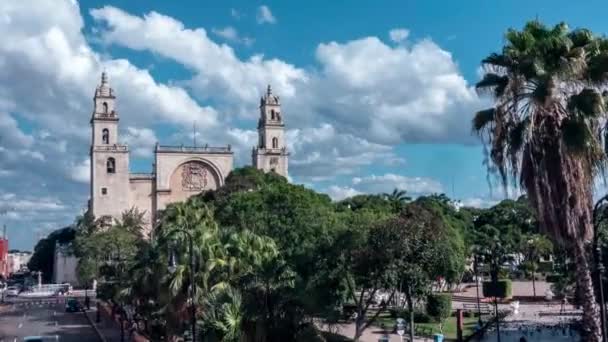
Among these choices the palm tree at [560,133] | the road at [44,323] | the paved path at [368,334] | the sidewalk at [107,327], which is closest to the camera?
the palm tree at [560,133]

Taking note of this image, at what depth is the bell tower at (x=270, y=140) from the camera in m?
87.4

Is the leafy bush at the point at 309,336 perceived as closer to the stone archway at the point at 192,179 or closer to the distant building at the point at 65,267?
the stone archway at the point at 192,179

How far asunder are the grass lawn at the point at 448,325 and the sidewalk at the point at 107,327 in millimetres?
13474

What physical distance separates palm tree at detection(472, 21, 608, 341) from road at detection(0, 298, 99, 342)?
80.7 ft

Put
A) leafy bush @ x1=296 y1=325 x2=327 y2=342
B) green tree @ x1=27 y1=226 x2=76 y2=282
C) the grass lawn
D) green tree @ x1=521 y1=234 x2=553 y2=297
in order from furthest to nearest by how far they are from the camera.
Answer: green tree @ x1=27 y1=226 x2=76 y2=282
green tree @ x1=521 y1=234 x2=553 y2=297
the grass lawn
leafy bush @ x1=296 y1=325 x2=327 y2=342

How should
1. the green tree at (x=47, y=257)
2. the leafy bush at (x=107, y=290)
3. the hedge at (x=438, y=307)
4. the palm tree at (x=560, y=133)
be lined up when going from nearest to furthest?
the palm tree at (x=560, y=133) < the leafy bush at (x=107, y=290) < the hedge at (x=438, y=307) < the green tree at (x=47, y=257)

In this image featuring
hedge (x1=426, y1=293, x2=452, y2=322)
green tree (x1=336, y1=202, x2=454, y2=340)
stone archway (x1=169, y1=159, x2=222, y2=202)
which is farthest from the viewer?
stone archway (x1=169, y1=159, x2=222, y2=202)

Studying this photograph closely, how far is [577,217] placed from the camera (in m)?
14.3

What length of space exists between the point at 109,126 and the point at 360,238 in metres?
63.0

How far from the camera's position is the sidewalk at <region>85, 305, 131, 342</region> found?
3428 cm

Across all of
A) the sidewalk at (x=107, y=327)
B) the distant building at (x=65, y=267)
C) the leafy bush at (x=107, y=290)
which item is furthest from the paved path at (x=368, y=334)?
the distant building at (x=65, y=267)

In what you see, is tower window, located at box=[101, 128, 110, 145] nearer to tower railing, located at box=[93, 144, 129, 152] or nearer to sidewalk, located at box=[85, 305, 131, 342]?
tower railing, located at box=[93, 144, 129, 152]

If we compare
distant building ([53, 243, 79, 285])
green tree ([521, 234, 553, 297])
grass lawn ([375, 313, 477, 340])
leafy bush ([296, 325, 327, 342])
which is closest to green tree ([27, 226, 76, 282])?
distant building ([53, 243, 79, 285])

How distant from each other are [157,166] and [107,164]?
5.90 meters
